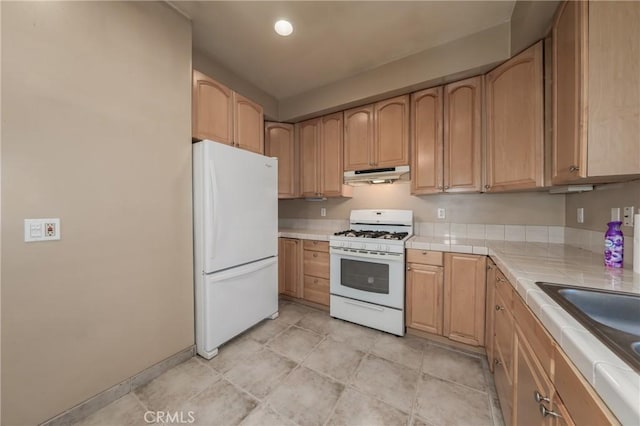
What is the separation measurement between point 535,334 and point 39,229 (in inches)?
92.1

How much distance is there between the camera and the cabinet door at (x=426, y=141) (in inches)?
93.7

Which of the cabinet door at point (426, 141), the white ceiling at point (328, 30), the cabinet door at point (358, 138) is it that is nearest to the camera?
the white ceiling at point (328, 30)

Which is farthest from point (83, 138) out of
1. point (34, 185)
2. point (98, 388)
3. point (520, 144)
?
point (520, 144)

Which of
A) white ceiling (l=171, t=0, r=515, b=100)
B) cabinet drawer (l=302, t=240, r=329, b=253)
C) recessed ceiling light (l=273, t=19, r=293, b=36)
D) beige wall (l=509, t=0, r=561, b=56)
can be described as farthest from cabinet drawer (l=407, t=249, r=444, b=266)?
recessed ceiling light (l=273, t=19, r=293, b=36)

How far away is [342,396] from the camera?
157 centimetres

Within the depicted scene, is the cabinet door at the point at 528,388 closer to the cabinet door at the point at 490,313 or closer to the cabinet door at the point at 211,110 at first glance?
the cabinet door at the point at 490,313

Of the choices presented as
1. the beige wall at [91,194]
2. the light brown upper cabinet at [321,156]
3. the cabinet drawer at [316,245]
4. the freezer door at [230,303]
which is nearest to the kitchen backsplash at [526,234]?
the cabinet drawer at [316,245]

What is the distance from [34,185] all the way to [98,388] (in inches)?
49.1

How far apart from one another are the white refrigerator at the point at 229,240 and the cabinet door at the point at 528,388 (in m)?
1.97

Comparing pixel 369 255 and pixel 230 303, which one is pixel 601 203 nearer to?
pixel 369 255

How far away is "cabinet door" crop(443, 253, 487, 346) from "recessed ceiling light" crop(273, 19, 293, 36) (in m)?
2.37

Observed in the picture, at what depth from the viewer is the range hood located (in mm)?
2562

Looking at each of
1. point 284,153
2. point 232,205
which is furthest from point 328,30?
point 232,205

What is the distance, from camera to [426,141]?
2443 mm
